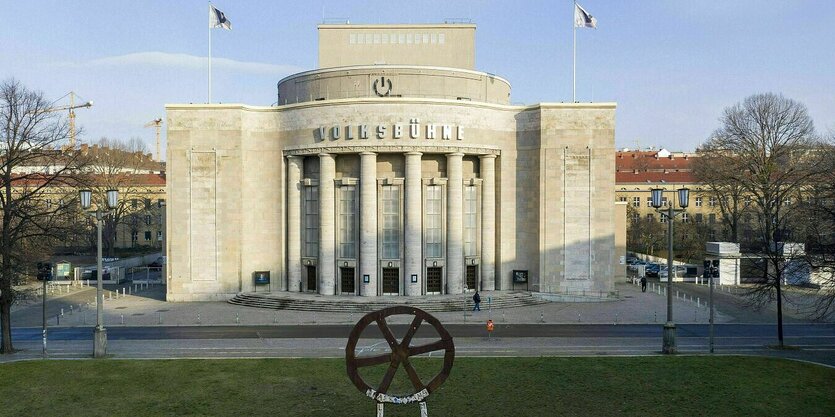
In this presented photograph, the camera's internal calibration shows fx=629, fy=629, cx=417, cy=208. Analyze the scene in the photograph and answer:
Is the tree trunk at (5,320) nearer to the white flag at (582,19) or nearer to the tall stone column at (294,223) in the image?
the tall stone column at (294,223)

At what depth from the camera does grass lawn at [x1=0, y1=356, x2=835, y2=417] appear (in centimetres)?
2534

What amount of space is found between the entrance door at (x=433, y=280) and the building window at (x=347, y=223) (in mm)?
7471

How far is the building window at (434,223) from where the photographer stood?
5988cm

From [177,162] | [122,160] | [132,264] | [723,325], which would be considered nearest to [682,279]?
[723,325]

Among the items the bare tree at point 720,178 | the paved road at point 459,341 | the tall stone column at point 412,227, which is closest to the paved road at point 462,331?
the paved road at point 459,341

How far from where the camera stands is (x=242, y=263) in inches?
2420

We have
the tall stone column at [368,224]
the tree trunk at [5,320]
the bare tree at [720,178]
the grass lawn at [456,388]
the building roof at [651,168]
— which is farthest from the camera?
the building roof at [651,168]

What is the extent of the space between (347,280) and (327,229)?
17.5 ft

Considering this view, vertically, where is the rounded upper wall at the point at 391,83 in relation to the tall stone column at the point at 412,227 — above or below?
above

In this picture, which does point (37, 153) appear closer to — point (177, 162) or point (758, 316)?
point (177, 162)

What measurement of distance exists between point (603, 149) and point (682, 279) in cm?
2888

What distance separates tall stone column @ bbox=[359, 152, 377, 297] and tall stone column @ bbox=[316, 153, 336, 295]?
310 cm

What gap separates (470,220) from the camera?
2442 inches

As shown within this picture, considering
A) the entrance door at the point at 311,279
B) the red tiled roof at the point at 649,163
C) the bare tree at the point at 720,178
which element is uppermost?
the red tiled roof at the point at 649,163
